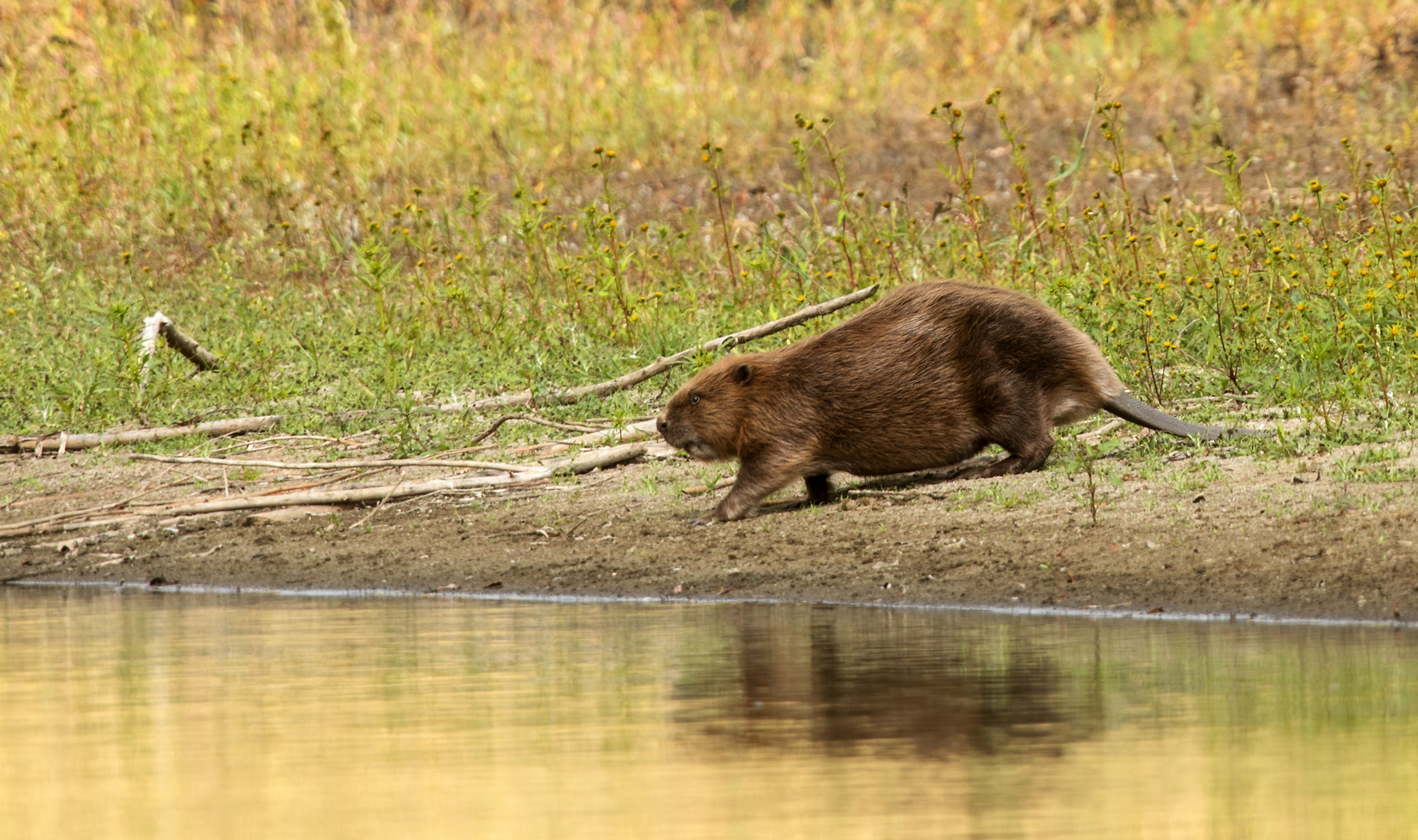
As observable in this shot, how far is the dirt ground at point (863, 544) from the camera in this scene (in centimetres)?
588

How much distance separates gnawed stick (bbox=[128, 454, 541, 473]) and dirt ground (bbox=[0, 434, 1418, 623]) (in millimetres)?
133

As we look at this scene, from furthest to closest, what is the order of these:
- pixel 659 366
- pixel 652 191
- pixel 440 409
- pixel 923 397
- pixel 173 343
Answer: pixel 652 191
pixel 173 343
pixel 440 409
pixel 659 366
pixel 923 397

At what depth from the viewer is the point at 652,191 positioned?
14.5 metres

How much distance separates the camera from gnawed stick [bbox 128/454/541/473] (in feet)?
26.0

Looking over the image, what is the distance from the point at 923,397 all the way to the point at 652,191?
303 inches

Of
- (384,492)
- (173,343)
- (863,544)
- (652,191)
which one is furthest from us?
(652,191)

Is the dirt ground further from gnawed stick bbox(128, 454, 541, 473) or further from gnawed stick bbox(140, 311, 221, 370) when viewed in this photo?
gnawed stick bbox(140, 311, 221, 370)

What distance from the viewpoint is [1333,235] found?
9367 mm

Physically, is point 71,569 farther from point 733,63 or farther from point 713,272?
point 733,63

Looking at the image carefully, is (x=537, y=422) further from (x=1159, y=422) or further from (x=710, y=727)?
(x=710, y=727)

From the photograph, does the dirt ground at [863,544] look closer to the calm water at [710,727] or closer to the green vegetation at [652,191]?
the calm water at [710,727]

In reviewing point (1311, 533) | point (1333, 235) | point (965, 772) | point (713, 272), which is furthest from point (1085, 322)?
point (965, 772)

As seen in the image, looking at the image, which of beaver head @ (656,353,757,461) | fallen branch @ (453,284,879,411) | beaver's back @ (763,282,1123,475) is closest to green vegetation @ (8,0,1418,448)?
fallen branch @ (453,284,879,411)

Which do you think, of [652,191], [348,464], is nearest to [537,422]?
[348,464]
